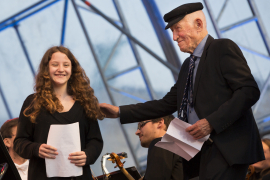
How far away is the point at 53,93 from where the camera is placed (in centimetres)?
188

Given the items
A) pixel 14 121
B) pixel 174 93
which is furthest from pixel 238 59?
pixel 14 121

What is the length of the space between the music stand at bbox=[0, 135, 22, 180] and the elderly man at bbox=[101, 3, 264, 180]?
0.86 meters

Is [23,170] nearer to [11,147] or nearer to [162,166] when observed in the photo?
[11,147]

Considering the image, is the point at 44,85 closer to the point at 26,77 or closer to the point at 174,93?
the point at 174,93

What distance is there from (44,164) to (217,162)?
93 cm

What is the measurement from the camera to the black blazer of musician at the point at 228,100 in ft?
5.09

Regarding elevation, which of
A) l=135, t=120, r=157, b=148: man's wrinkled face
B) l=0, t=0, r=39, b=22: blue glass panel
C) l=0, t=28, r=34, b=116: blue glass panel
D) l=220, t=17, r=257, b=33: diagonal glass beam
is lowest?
l=135, t=120, r=157, b=148: man's wrinkled face

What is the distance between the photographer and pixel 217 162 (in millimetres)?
1566

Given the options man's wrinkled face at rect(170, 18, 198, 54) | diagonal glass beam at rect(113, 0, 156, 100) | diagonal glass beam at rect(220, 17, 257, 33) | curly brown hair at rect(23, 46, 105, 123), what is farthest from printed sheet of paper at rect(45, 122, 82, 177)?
diagonal glass beam at rect(220, 17, 257, 33)

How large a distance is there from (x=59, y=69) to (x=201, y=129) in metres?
0.91

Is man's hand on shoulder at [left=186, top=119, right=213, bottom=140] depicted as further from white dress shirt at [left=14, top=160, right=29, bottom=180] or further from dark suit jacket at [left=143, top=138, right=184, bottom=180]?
white dress shirt at [left=14, top=160, right=29, bottom=180]

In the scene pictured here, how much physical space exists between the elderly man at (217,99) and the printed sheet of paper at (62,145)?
2.05ft

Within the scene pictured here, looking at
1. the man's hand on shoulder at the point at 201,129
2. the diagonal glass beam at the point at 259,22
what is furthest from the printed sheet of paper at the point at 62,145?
the diagonal glass beam at the point at 259,22

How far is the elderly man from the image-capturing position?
1.55 m
